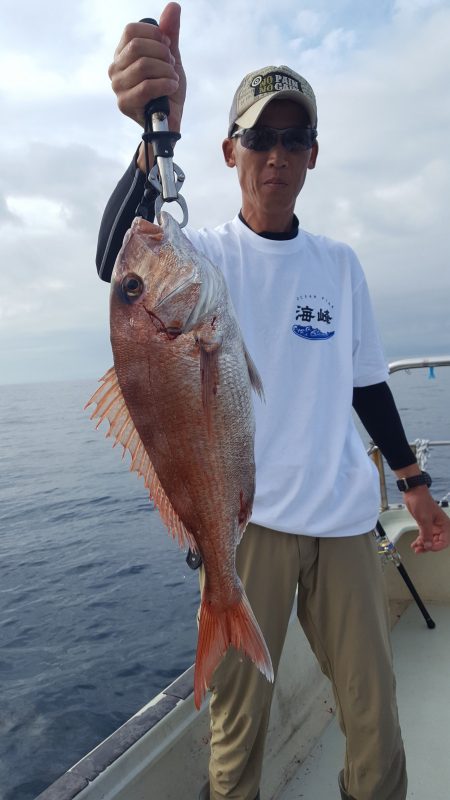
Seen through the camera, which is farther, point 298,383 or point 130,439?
point 298,383

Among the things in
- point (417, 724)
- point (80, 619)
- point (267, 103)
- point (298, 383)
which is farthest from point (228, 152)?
point (80, 619)

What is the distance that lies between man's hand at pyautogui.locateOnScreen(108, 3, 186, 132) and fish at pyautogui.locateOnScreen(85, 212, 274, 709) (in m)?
0.32

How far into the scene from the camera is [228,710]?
6.95 ft

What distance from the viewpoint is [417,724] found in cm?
320

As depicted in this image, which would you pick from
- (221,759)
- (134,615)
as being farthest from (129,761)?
(134,615)

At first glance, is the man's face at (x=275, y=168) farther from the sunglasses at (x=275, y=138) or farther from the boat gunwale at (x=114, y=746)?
the boat gunwale at (x=114, y=746)

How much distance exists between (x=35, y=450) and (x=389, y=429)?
91.6ft

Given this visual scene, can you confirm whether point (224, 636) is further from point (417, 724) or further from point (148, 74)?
point (417, 724)

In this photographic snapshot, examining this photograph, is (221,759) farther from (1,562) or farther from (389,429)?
(1,562)

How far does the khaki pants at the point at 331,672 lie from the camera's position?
2104 mm

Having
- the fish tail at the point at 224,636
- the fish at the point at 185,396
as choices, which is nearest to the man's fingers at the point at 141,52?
the fish at the point at 185,396

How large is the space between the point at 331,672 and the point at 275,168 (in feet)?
6.25

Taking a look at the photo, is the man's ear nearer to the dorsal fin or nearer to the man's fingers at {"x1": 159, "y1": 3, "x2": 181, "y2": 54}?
the man's fingers at {"x1": 159, "y1": 3, "x2": 181, "y2": 54}

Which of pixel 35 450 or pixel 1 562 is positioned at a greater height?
pixel 35 450
